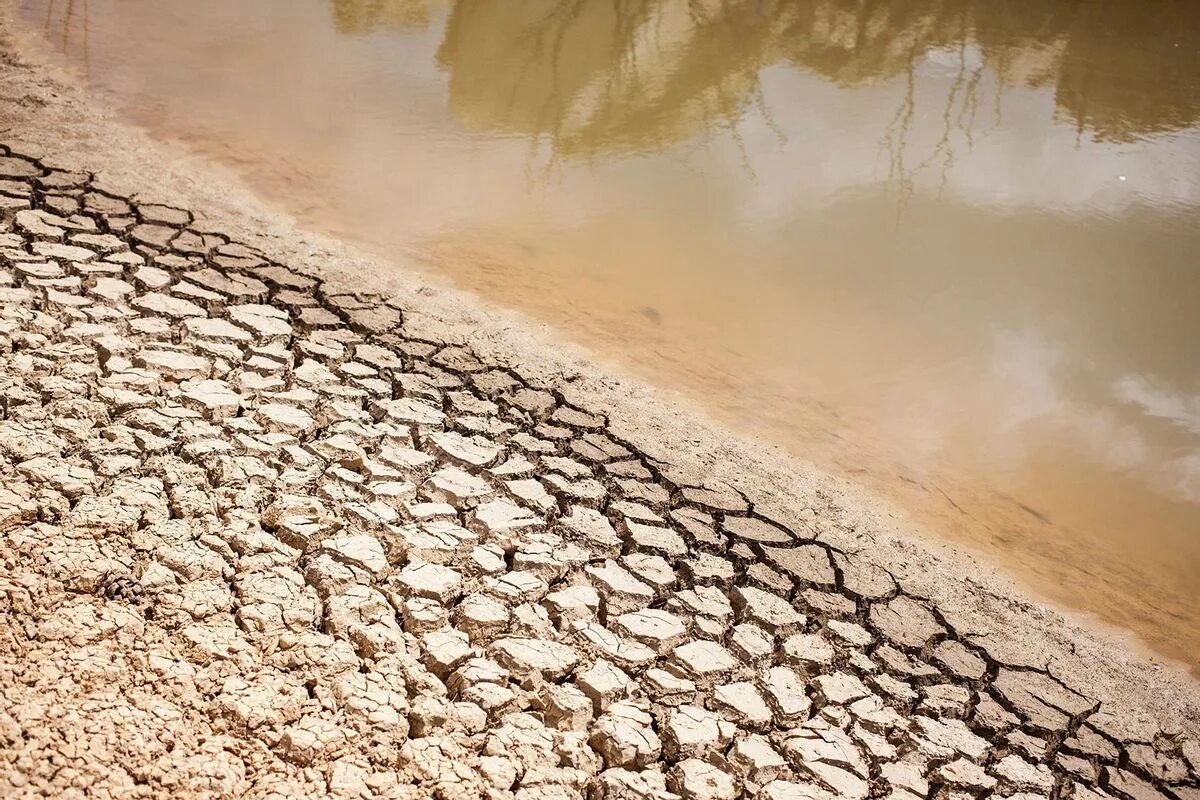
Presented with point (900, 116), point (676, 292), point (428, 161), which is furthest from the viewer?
point (900, 116)

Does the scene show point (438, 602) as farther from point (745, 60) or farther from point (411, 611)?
point (745, 60)

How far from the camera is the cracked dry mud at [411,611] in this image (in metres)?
1.78

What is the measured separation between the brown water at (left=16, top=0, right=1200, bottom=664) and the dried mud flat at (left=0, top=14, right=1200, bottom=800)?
1.84ft

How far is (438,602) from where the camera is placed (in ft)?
6.98

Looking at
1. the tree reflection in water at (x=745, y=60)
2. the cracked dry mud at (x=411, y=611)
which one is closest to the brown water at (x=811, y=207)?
the tree reflection in water at (x=745, y=60)

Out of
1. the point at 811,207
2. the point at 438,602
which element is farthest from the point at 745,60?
the point at 438,602

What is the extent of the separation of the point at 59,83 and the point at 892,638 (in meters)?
4.89

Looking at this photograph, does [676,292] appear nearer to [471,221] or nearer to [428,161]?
[471,221]

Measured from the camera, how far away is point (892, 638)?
2381 millimetres

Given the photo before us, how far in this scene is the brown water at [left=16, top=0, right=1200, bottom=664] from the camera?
10.9 ft

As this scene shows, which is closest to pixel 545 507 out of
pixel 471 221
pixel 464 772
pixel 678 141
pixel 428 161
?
pixel 464 772

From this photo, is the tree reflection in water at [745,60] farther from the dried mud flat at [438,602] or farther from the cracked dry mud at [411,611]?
the cracked dry mud at [411,611]

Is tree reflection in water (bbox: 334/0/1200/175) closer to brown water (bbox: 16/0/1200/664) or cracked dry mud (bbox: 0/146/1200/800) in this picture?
brown water (bbox: 16/0/1200/664)

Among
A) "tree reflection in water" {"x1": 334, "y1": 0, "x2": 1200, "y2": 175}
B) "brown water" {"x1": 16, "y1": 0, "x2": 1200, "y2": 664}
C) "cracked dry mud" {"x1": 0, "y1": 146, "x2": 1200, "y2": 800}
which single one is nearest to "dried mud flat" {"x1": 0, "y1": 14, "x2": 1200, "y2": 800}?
"cracked dry mud" {"x1": 0, "y1": 146, "x2": 1200, "y2": 800}
